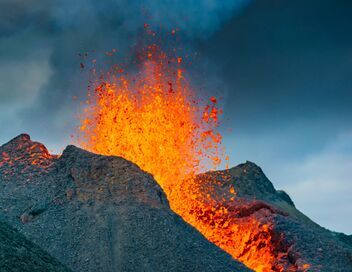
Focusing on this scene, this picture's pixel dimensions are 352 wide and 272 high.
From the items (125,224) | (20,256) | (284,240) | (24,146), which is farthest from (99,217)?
(284,240)

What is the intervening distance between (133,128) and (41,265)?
67.2 ft

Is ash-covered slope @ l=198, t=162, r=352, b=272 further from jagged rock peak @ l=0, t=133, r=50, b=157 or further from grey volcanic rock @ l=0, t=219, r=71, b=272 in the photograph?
grey volcanic rock @ l=0, t=219, r=71, b=272

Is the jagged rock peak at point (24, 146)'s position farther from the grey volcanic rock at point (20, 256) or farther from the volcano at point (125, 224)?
the grey volcanic rock at point (20, 256)

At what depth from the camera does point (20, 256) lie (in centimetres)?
1470

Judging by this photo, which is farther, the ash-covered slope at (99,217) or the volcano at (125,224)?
the volcano at (125,224)

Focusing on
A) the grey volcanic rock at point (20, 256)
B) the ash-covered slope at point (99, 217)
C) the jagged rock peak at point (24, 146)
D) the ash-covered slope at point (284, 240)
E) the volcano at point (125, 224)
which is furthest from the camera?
the jagged rock peak at point (24, 146)

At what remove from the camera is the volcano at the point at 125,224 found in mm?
21641

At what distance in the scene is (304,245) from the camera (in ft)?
93.0

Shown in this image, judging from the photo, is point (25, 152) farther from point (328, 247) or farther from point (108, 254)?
point (328, 247)

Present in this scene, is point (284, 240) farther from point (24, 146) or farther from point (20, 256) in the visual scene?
point (20, 256)

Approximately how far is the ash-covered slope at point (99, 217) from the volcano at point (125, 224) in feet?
0.14

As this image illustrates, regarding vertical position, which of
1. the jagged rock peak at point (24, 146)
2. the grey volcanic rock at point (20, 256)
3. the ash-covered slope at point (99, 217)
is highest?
the jagged rock peak at point (24, 146)

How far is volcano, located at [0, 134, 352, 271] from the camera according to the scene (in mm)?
21641

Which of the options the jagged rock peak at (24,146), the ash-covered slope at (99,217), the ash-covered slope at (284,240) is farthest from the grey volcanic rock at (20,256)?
the ash-covered slope at (284,240)
